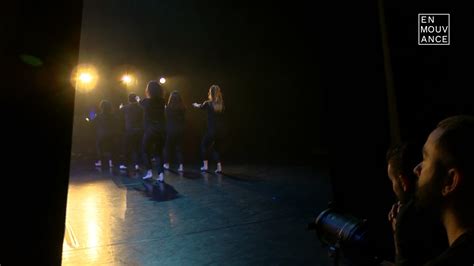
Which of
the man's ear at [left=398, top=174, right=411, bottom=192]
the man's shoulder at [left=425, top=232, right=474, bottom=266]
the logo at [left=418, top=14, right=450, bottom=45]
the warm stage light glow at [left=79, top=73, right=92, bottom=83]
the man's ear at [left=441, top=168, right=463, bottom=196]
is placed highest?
the warm stage light glow at [left=79, top=73, right=92, bottom=83]

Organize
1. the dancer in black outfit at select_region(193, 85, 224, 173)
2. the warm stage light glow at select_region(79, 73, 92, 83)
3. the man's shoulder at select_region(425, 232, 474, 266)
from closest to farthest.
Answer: the man's shoulder at select_region(425, 232, 474, 266), the dancer in black outfit at select_region(193, 85, 224, 173), the warm stage light glow at select_region(79, 73, 92, 83)

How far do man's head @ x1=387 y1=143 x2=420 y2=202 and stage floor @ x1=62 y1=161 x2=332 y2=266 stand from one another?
149 cm

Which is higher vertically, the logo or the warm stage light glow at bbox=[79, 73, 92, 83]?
the warm stage light glow at bbox=[79, 73, 92, 83]

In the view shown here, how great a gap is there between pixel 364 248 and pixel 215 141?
6.07m

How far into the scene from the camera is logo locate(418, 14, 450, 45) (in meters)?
3.13

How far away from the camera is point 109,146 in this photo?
35.2ft

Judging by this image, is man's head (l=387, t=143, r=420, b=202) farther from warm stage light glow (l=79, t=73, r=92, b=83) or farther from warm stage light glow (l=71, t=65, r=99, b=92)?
warm stage light glow (l=79, t=73, r=92, b=83)

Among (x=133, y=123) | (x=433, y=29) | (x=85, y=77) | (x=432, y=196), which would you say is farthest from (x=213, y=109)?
(x=85, y=77)

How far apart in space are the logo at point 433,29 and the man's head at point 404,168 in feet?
4.13

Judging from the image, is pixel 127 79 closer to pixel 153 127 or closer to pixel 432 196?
pixel 153 127

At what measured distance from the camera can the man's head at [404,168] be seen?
7.82 ft

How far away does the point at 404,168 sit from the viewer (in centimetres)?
241

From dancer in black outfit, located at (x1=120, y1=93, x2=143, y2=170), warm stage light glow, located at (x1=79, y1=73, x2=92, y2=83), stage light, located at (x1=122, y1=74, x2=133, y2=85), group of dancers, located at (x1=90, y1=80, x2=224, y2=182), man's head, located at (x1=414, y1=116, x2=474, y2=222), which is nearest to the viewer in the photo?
man's head, located at (x1=414, y1=116, x2=474, y2=222)

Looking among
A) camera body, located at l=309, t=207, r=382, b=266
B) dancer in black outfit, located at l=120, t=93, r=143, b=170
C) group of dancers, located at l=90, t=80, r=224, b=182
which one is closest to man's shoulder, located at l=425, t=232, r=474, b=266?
camera body, located at l=309, t=207, r=382, b=266
